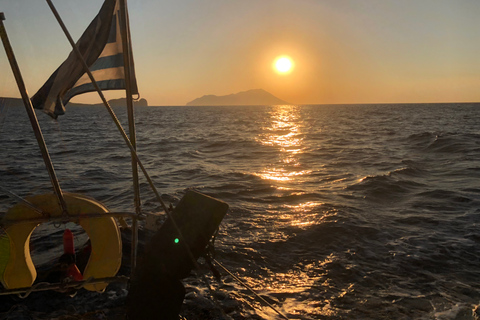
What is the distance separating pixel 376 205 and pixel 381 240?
2.69 metres

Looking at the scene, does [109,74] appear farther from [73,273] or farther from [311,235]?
[311,235]

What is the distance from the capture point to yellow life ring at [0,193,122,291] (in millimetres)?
3572

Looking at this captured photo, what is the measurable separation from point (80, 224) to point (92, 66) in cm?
154

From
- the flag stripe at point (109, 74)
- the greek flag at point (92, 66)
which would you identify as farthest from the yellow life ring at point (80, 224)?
the flag stripe at point (109, 74)

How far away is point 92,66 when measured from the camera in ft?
12.0

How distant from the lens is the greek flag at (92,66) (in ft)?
11.4

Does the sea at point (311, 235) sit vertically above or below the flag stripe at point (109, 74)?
below

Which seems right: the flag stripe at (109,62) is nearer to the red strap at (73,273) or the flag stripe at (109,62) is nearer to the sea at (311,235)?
the sea at (311,235)

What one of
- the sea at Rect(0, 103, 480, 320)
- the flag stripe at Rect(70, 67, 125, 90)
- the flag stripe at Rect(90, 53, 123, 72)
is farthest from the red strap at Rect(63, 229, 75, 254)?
the flag stripe at Rect(90, 53, 123, 72)

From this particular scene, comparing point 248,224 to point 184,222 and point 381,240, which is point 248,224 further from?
point 184,222

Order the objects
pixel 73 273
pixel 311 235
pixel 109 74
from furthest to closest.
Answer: pixel 311 235 → pixel 73 273 → pixel 109 74

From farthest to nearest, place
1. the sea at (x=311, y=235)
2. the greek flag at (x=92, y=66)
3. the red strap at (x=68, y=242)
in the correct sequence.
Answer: the sea at (x=311, y=235) → the red strap at (x=68, y=242) → the greek flag at (x=92, y=66)

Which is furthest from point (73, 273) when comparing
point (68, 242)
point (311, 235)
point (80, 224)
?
point (311, 235)

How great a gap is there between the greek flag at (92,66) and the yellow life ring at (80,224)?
0.86m
